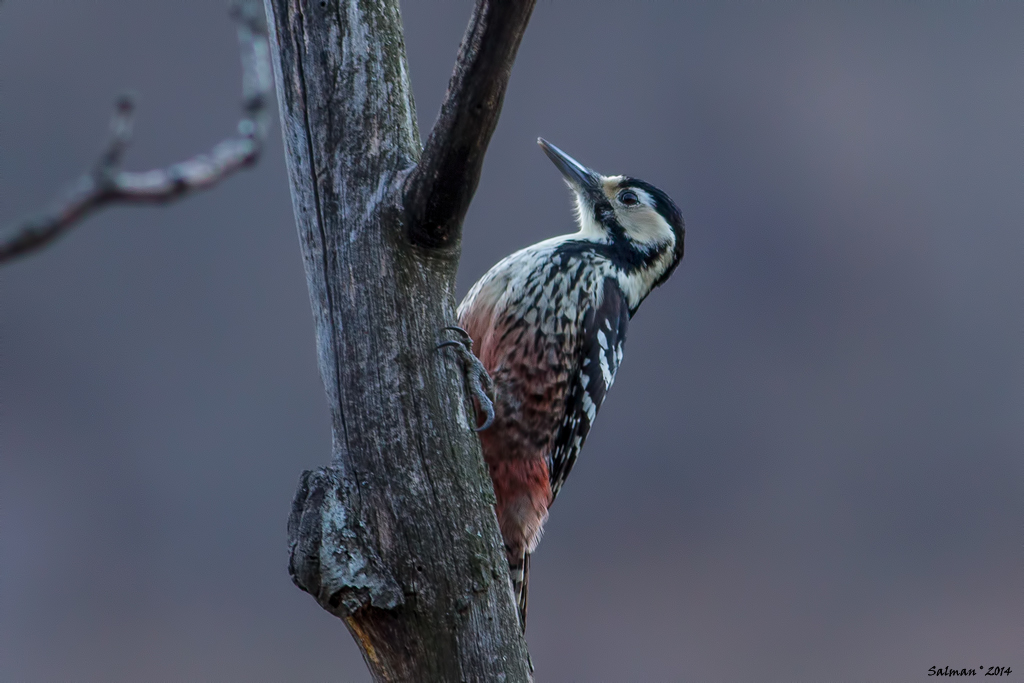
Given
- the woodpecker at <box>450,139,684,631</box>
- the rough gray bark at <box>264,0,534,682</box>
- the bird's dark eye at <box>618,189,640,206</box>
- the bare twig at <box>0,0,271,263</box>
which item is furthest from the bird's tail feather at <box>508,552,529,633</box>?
the bare twig at <box>0,0,271,263</box>

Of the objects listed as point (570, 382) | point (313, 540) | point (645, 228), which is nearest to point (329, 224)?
point (313, 540)

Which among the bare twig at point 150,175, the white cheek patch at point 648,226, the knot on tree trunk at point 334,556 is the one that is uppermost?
the white cheek patch at point 648,226

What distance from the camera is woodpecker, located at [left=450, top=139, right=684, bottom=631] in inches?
103

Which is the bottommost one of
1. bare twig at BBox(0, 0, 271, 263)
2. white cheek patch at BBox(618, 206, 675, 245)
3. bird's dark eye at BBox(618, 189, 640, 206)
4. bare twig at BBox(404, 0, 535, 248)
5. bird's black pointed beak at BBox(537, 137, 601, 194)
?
bare twig at BBox(0, 0, 271, 263)

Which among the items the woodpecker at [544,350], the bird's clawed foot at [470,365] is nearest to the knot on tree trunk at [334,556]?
the bird's clawed foot at [470,365]

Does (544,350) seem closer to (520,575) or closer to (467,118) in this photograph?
(520,575)

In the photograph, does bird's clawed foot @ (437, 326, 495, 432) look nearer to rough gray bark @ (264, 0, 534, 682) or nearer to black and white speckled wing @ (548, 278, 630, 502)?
rough gray bark @ (264, 0, 534, 682)

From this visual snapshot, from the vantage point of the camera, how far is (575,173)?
3.27 meters

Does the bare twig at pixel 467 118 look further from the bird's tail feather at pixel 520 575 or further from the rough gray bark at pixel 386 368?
the bird's tail feather at pixel 520 575

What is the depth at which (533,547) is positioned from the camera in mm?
2730

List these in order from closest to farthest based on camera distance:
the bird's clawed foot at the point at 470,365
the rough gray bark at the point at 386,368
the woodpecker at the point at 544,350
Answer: the rough gray bark at the point at 386,368, the bird's clawed foot at the point at 470,365, the woodpecker at the point at 544,350

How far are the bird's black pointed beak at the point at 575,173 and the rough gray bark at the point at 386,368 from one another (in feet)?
5.14

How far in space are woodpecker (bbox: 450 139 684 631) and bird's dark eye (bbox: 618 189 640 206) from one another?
0.10 metres

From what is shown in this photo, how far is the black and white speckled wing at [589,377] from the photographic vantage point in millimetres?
2799
